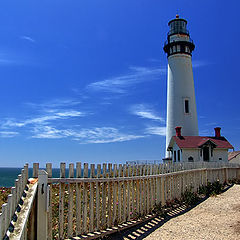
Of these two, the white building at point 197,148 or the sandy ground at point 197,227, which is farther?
the white building at point 197,148

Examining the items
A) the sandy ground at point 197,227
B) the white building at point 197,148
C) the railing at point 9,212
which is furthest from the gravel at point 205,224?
the white building at point 197,148

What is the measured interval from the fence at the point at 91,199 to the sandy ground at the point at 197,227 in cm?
51

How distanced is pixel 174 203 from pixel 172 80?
19.1 meters

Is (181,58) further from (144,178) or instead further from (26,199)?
(26,199)

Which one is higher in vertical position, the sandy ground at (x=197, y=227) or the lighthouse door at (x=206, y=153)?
the lighthouse door at (x=206, y=153)

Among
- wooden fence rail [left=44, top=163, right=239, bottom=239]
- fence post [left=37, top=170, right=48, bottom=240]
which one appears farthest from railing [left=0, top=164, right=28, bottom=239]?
wooden fence rail [left=44, top=163, right=239, bottom=239]

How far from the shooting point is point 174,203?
9883mm

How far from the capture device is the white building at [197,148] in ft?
75.0

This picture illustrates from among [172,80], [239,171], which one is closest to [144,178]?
[239,171]

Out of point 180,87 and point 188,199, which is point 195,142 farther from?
point 188,199

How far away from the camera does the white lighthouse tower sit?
2605 centimetres

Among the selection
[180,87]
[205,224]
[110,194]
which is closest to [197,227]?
[205,224]

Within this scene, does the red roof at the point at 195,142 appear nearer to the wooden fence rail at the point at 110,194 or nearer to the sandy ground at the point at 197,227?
the wooden fence rail at the point at 110,194

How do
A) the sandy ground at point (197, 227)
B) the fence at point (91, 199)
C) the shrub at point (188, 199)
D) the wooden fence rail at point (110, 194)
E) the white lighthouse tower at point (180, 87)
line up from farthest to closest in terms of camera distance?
the white lighthouse tower at point (180, 87) → the shrub at point (188, 199) → the sandy ground at point (197, 227) → the wooden fence rail at point (110, 194) → the fence at point (91, 199)
